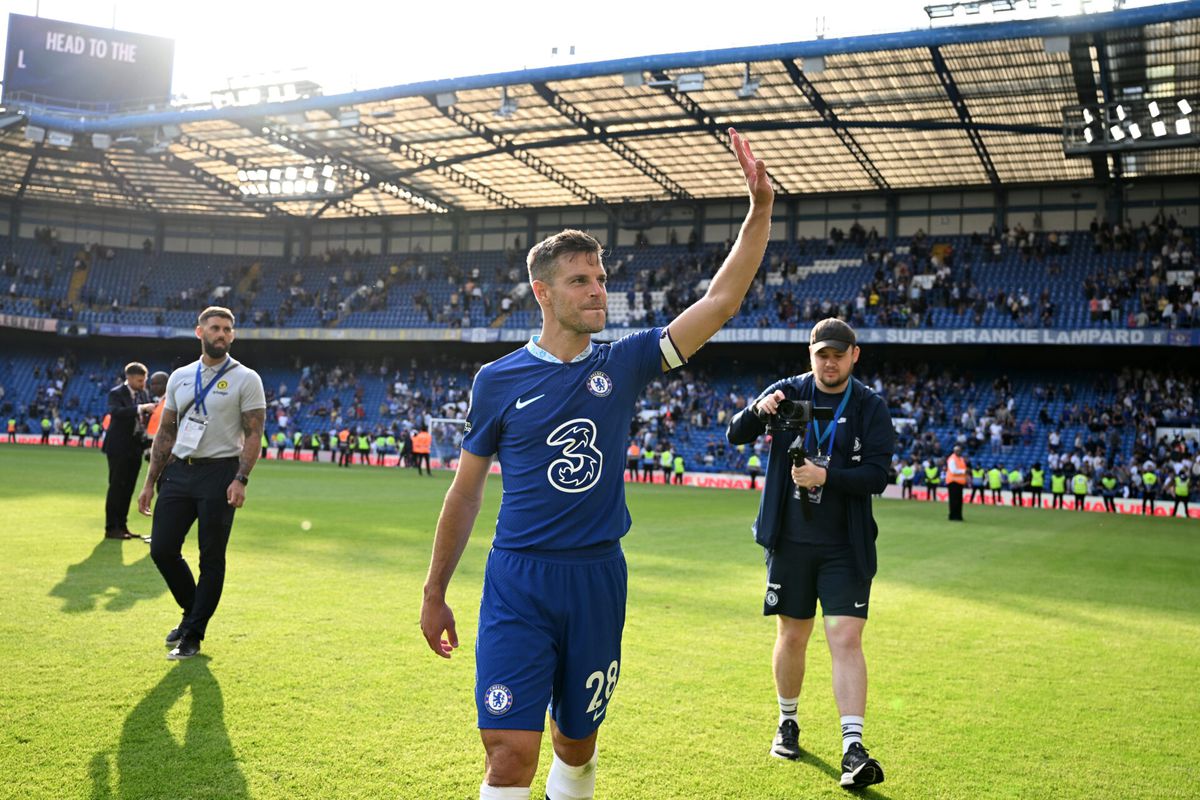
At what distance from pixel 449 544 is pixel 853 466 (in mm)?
2495

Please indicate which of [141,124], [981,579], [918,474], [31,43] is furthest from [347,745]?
[31,43]

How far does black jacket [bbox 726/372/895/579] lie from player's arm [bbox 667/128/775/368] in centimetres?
147

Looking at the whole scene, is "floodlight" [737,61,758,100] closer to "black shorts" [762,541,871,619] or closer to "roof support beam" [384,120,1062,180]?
"roof support beam" [384,120,1062,180]

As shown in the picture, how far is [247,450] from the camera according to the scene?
6.51 meters

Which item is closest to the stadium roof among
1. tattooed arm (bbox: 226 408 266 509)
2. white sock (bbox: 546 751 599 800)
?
tattooed arm (bbox: 226 408 266 509)

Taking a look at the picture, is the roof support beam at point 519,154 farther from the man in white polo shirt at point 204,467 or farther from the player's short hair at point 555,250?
the player's short hair at point 555,250

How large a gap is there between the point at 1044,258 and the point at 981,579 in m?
31.4

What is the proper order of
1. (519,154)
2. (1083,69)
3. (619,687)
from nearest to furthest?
1. (619,687)
2. (1083,69)
3. (519,154)

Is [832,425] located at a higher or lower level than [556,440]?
higher

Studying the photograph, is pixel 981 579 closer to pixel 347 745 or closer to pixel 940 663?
pixel 940 663

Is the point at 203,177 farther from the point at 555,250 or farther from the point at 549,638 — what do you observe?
the point at 549,638

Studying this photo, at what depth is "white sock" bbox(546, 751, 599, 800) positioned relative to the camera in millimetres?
3459

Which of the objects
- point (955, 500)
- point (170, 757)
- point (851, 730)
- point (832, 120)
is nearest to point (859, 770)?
point (851, 730)

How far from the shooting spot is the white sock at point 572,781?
3.46m
